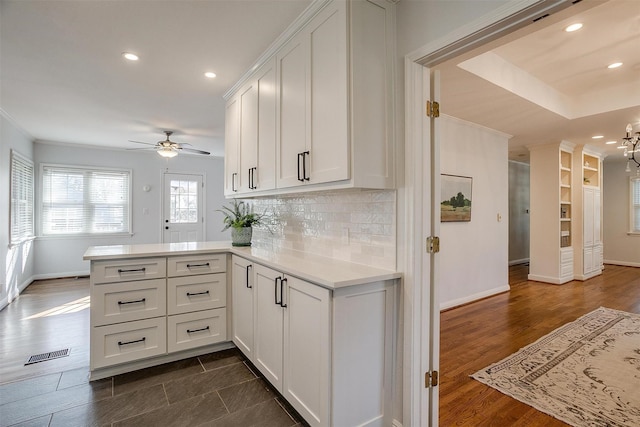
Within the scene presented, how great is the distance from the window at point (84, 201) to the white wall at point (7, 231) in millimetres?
837

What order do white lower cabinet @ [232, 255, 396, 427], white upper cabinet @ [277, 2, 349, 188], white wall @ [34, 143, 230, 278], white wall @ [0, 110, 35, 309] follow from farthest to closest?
1. white wall @ [34, 143, 230, 278]
2. white wall @ [0, 110, 35, 309]
3. white upper cabinet @ [277, 2, 349, 188]
4. white lower cabinet @ [232, 255, 396, 427]

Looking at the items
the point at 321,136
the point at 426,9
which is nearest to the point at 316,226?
the point at 321,136

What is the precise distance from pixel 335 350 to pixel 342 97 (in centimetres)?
133

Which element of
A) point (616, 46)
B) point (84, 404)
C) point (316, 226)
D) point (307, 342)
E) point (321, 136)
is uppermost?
point (616, 46)

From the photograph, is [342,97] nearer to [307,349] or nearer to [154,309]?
[307,349]

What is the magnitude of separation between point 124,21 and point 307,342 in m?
2.38

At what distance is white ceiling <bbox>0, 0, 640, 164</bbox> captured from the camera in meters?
2.04

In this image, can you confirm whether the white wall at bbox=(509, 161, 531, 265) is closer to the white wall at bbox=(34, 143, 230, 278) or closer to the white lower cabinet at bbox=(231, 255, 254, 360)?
the white wall at bbox=(34, 143, 230, 278)

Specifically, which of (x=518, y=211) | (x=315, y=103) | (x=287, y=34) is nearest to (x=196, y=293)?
(x=315, y=103)

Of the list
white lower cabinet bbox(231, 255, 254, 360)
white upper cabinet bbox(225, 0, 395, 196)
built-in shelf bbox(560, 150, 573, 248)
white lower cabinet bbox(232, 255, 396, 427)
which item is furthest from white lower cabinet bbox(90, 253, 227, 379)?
built-in shelf bbox(560, 150, 573, 248)

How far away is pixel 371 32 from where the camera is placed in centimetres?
176

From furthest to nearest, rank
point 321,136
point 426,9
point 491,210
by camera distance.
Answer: point 491,210 < point 321,136 < point 426,9

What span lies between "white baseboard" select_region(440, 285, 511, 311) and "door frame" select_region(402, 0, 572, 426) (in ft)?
7.76

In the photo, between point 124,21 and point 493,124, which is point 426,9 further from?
point 493,124
